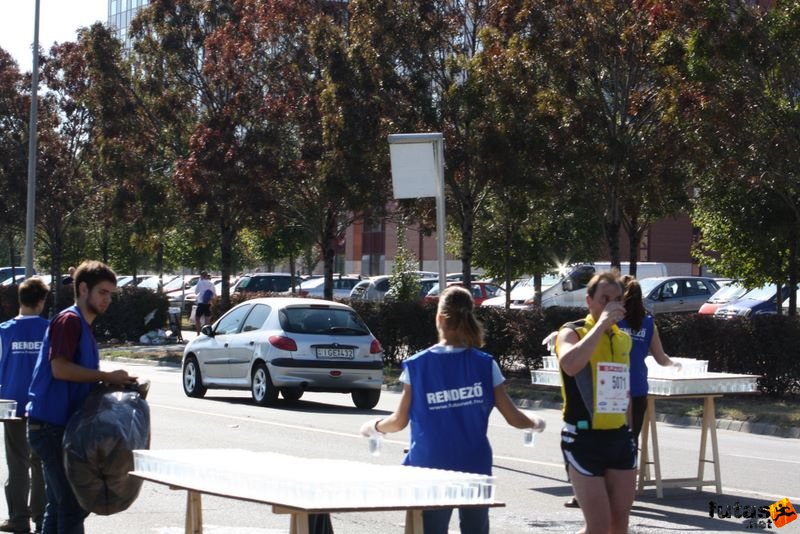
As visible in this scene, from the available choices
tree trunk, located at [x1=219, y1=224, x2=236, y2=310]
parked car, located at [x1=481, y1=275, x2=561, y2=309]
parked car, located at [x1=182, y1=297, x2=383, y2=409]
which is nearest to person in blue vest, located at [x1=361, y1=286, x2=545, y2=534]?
parked car, located at [x1=182, y1=297, x2=383, y2=409]

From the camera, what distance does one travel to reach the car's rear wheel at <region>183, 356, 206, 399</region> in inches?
792

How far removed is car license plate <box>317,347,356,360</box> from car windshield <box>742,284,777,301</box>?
19495 mm

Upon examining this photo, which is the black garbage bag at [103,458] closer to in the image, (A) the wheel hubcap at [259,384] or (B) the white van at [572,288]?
(A) the wheel hubcap at [259,384]

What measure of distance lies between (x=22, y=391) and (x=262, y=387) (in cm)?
1030

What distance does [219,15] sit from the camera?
3288 centimetres

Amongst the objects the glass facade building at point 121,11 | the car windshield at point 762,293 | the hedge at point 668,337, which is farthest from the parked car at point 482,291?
the glass facade building at point 121,11

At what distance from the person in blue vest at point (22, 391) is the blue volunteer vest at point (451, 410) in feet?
11.4

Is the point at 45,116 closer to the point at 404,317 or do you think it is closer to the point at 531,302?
the point at 531,302

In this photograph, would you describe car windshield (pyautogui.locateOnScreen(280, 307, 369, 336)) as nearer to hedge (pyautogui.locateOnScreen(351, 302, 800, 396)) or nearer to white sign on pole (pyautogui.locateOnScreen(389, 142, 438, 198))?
hedge (pyautogui.locateOnScreen(351, 302, 800, 396))

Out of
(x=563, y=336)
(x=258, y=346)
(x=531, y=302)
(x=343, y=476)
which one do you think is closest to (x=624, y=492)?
(x=563, y=336)

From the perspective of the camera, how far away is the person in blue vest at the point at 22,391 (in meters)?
8.44

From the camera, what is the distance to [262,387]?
18.7 meters

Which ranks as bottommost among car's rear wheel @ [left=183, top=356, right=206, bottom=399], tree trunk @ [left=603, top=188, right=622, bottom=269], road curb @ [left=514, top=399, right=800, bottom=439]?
road curb @ [left=514, top=399, right=800, bottom=439]

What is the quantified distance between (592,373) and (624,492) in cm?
59
